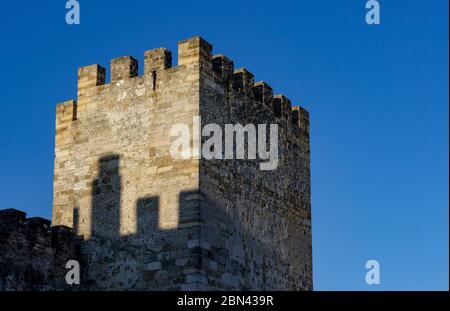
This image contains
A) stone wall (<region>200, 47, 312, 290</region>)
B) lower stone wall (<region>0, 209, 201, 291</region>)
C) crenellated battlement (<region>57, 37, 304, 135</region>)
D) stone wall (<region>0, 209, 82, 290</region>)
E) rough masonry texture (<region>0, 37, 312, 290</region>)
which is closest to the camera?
stone wall (<region>0, 209, 82, 290</region>)

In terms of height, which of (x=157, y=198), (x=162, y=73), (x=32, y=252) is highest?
(x=162, y=73)

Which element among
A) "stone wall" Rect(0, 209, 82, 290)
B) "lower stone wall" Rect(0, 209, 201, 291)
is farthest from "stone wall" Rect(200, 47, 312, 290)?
"stone wall" Rect(0, 209, 82, 290)

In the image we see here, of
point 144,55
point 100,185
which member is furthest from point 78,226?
point 144,55

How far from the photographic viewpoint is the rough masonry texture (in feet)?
66.1

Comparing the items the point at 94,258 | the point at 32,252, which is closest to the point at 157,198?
the point at 94,258

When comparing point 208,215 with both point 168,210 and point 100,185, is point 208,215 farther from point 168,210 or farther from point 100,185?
point 100,185

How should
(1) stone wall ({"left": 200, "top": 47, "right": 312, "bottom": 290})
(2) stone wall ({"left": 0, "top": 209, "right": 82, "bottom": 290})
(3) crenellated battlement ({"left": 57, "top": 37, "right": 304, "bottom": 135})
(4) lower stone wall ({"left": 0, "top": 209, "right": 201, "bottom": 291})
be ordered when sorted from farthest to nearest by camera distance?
1. (3) crenellated battlement ({"left": 57, "top": 37, "right": 304, "bottom": 135})
2. (1) stone wall ({"left": 200, "top": 47, "right": 312, "bottom": 290})
3. (4) lower stone wall ({"left": 0, "top": 209, "right": 201, "bottom": 291})
4. (2) stone wall ({"left": 0, "top": 209, "right": 82, "bottom": 290})

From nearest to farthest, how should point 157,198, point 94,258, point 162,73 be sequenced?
1. point 157,198
2. point 94,258
3. point 162,73

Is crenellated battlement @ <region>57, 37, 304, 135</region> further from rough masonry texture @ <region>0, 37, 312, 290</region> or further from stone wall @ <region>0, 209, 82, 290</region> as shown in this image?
stone wall @ <region>0, 209, 82, 290</region>

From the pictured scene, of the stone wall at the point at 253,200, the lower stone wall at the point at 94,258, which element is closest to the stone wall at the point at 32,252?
the lower stone wall at the point at 94,258

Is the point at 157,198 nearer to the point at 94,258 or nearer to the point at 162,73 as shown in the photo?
the point at 94,258

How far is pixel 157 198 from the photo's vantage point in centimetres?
2072

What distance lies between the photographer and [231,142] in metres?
21.7
